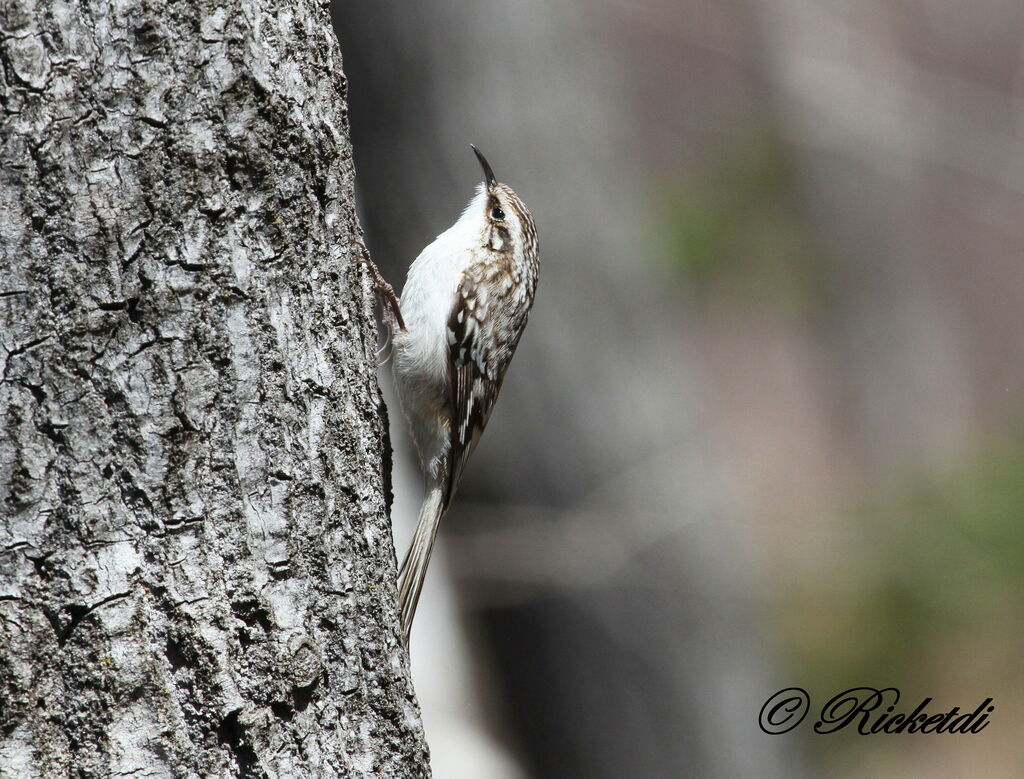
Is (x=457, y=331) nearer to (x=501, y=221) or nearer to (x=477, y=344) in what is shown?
(x=477, y=344)

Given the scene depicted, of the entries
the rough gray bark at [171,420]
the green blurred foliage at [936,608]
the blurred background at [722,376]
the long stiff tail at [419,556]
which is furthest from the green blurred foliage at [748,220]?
the rough gray bark at [171,420]

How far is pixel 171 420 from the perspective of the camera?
1.48 m

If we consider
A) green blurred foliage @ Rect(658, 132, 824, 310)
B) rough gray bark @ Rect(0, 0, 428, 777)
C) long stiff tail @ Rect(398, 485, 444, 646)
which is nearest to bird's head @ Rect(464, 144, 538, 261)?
long stiff tail @ Rect(398, 485, 444, 646)

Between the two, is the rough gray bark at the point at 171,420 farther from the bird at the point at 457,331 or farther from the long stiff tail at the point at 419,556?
the bird at the point at 457,331

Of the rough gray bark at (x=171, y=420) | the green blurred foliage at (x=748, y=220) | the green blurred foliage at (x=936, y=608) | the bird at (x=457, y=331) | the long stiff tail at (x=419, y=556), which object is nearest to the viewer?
the rough gray bark at (x=171, y=420)

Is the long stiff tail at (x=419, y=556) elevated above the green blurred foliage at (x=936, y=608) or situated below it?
above

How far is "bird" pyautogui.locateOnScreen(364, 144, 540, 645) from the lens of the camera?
2971 millimetres

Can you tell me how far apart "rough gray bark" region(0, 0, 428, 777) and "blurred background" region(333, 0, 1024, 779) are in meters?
2.46

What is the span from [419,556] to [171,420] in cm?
124

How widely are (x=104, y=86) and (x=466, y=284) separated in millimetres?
1708

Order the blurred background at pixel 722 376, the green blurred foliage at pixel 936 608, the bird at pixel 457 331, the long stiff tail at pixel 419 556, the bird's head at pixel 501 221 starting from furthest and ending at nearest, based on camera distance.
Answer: the green blurred foliage at pixel 936 608 < the blurred background at pixel 722 376 < the bird's head at pixel 501 221 < the bird at pixel 457 331 < the long stiff tail at pixel 419 556

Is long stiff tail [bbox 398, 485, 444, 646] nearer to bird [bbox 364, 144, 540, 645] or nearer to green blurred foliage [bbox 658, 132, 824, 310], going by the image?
bird [bbox 364, 144, 540, 645]

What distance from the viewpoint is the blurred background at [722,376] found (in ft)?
13.9

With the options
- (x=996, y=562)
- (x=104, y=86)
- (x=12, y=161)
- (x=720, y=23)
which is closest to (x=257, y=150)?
(x=104, y=86)
